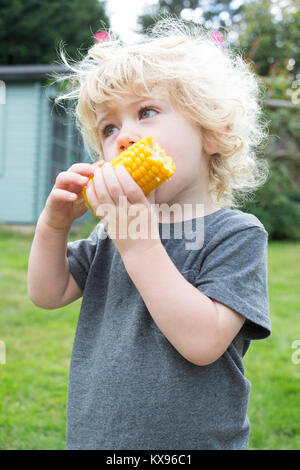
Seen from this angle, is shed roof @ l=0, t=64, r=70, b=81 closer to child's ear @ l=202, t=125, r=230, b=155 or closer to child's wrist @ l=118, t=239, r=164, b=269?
child's ear @ l=202, t=125, r=230, b=155

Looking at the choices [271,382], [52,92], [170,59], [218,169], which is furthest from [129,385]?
[52,92]

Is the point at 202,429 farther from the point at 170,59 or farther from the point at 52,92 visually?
the point at 52,92

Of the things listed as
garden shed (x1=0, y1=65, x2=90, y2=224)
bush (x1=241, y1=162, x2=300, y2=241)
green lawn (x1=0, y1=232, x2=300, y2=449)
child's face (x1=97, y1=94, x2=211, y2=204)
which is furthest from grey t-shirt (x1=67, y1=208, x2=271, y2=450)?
garden shed (x1=0, y1=65, x2=90, y2=224)

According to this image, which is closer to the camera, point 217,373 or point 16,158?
point 217,373

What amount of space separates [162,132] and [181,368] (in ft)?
1.94

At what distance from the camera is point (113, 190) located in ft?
3.48

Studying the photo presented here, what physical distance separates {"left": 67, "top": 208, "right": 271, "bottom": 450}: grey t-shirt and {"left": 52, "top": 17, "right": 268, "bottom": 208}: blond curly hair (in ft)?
0.80

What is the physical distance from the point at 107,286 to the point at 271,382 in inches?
71.7

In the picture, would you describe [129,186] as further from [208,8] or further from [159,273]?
[208,8]

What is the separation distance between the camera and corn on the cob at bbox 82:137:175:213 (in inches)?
42.6

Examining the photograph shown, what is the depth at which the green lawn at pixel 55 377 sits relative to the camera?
2.27 m

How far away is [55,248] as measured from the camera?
1369 mm

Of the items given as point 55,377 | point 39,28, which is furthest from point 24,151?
point 39,28
